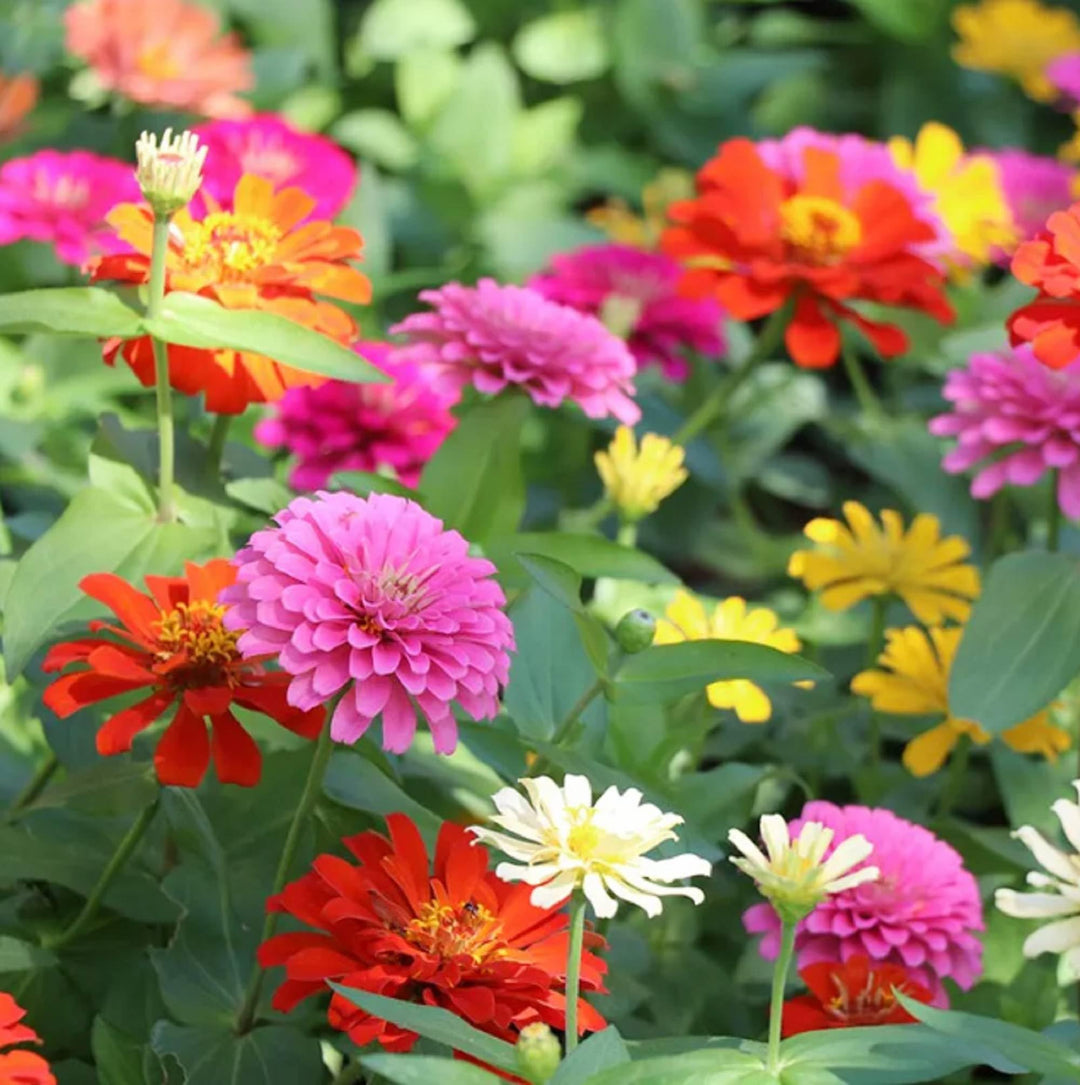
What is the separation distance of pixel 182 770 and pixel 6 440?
2.06 ft

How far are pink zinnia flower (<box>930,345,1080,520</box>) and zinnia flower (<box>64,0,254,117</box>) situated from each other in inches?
34.6

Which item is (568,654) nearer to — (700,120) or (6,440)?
(6,440)

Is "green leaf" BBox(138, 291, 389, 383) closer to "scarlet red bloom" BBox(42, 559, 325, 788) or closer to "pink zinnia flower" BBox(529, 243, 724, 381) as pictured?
"scarlet red bloom" BBox(42, 559, 325, 788)

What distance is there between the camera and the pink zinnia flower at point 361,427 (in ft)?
4.12

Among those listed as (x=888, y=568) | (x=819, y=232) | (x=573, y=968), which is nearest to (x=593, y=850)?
(x=573, y=968)

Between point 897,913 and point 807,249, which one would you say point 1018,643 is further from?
point 807,249

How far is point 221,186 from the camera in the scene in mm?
1257

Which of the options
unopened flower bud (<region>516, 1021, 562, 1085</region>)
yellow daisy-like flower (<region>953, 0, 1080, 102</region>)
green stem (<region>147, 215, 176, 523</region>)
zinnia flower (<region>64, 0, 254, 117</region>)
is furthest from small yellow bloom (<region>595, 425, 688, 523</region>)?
yellow daisy-like flower (<region>953, 0, 1080, 102</region>)

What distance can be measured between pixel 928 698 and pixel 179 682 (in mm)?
480

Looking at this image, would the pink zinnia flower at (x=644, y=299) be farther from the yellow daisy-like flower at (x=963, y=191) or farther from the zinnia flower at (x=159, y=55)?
the zinnia flower at (x=159, y=55)

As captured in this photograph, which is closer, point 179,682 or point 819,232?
point 179,682

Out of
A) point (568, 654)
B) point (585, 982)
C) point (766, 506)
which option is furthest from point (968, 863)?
point (766, 506)

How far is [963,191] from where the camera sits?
1.69 metres

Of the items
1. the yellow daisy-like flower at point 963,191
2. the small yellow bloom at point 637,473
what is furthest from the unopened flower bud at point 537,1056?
the yellow daisy-like flower at point 963,191
